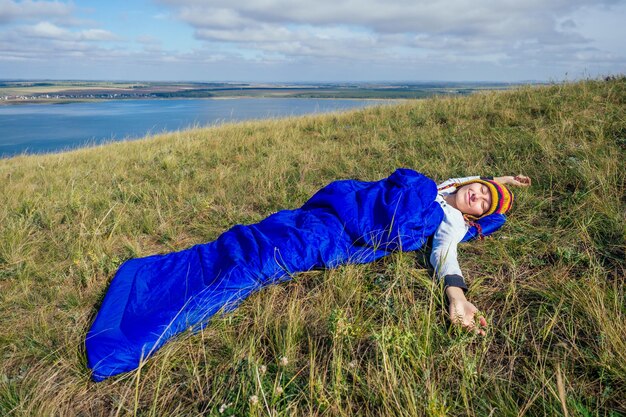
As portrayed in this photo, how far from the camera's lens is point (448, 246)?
2.57 m

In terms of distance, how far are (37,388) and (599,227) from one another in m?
3.98

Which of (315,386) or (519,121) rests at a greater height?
(519,121)

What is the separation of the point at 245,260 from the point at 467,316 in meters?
1.55

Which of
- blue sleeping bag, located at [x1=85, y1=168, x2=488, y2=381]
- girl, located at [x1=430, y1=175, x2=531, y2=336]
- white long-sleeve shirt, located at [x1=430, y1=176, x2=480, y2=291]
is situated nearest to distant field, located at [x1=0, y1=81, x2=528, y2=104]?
girl, located at [x1=430, y1=175, x2=531, y2=336]

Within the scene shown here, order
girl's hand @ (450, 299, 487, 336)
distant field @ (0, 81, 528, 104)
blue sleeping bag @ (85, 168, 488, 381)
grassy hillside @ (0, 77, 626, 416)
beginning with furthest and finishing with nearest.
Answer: distant field @ (0, 81, 528, 104), blue sleeping bag @ (85, 168, 488, 381), girl's hand @ (450, 299, 487, 336), grassy hillside @ (0, 77, 626, 416)

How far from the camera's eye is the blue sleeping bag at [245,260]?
209cm

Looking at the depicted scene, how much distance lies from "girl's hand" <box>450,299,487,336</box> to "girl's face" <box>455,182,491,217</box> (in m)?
1.22

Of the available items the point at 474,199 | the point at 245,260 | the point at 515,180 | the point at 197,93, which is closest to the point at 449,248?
the point at 474,199

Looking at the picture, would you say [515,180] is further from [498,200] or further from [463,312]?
[463,312]

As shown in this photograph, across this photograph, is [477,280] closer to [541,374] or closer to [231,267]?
[541,374]

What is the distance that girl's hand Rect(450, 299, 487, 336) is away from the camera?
6.28 feet

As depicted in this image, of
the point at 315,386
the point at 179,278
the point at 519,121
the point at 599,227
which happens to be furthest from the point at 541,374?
the point at 519,121

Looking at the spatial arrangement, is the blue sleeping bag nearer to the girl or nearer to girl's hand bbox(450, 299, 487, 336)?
the girl

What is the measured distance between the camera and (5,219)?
4.05 metres
